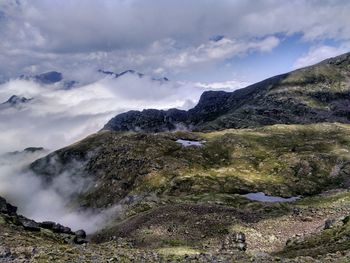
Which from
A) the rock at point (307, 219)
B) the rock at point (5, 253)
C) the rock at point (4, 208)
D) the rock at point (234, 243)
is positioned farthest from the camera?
the rock at point (4, 208)

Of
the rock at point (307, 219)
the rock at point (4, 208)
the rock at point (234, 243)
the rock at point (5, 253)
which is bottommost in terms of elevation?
the rock at point (307, 219)

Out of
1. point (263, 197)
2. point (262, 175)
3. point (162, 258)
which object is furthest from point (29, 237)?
point (262, 175)

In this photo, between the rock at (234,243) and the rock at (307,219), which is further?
the rock at (307,219)

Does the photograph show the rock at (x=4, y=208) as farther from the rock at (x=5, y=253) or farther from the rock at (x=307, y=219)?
the rock at (x=307, y=219)

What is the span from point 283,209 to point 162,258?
186 feet

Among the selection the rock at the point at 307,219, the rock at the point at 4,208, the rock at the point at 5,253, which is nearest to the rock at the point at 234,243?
the rock at the point at 307,219

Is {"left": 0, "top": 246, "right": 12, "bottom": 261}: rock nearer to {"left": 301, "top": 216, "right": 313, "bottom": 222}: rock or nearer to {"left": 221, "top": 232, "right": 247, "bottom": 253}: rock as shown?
{"left": 221, "top": 232, "right": 247, "bottom": 253}: rock

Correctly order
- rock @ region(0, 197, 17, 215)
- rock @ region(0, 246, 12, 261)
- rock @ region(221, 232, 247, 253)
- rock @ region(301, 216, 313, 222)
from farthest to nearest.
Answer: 1. rock @ region(0, 197, 17, 215)
2. rock @ region(301, 216, 313, 222)
3. rock @ region(221, 232, 247, 253)
4. rock @ region(0, 246, 12, 261)

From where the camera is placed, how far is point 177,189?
595 feet

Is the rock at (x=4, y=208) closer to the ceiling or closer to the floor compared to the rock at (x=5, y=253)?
closer to the ceiling

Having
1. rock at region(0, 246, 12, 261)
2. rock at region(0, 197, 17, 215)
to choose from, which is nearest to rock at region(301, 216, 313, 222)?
rock at region(0, 246, 12, 261)

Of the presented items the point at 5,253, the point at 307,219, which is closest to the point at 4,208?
the point at 5,253

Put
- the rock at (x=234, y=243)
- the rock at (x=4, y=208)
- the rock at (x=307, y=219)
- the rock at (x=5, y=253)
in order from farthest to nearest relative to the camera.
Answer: the rock at (x=4, y=208)
the rock at (x=307, y=219)
the rock at (x=234, y=243)
the rock at (x=5, y=253)

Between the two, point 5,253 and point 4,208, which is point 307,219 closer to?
point 5,253
